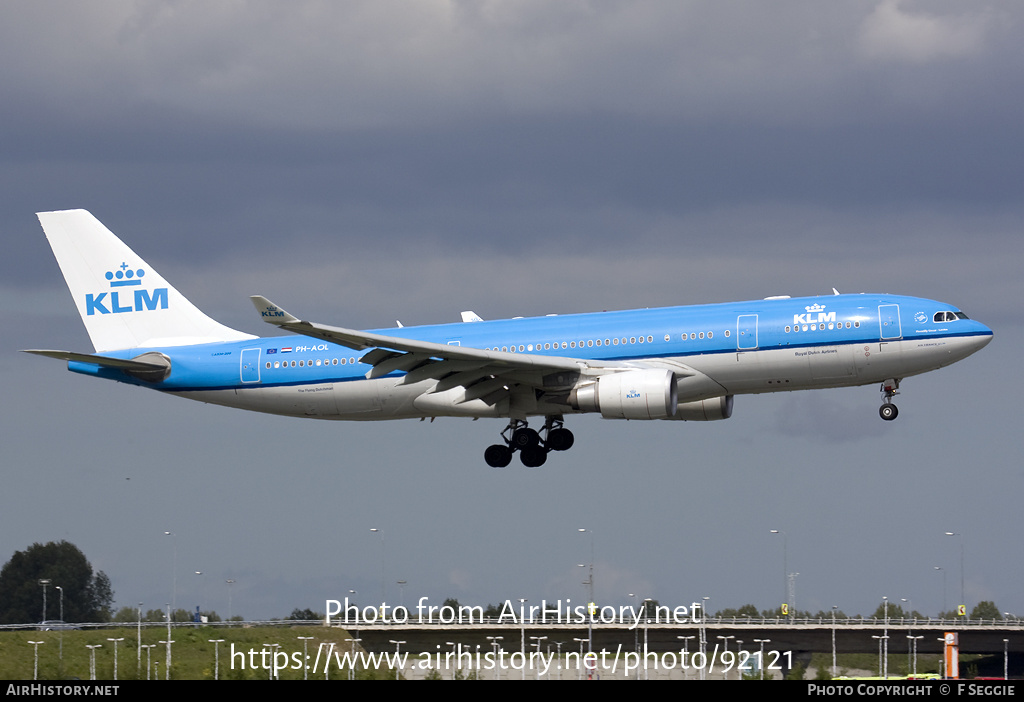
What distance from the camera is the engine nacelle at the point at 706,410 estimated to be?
5603 centimetres

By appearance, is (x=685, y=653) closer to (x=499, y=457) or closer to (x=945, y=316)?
(x=499, y=457)

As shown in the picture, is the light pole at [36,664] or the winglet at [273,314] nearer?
the winglet at [273,314]

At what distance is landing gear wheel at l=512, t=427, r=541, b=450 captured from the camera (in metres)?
57.3

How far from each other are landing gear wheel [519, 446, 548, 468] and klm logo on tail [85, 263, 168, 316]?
18.5 meters

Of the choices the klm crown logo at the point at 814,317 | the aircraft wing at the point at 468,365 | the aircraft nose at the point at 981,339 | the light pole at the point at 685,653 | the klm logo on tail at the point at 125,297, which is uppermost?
the klm logo on tail at the point at 125,297

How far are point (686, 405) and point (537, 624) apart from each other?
34.1 metres

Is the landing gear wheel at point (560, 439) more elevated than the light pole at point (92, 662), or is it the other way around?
the landing gear wheel at point (560, 439)

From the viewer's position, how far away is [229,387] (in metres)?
58.8

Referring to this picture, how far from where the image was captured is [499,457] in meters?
58.5

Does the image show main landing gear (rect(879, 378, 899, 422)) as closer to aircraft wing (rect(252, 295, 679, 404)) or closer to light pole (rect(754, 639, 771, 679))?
aircraft wing (rect(252, 295, 679, 404))

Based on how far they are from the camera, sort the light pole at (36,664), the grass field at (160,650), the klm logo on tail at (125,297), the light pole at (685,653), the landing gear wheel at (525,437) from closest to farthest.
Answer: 1. the landing gear wheel at (525,437)
2. the klm logo on tail at (125,297)
3. the light pole at (36,664)
4. the grass field at (160,650)
5. the light pole at (685,653)

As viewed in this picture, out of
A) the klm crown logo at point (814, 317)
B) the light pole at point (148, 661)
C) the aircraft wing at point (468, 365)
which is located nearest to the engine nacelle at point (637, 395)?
the aircraft wing at point (468, 365)

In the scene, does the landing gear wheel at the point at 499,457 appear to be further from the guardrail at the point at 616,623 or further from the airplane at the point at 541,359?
the guardrail at the point at 616,623

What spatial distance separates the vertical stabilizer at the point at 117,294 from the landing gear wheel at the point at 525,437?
42.5 feet
